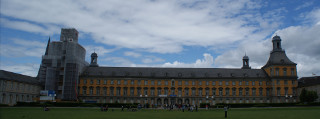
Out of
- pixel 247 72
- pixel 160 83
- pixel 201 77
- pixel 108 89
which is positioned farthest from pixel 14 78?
pixel 247 72

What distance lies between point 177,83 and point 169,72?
15.3 ft

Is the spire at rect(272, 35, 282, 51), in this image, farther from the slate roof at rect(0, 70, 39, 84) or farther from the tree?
the slate roof at rect(0, 70, 39, 84)

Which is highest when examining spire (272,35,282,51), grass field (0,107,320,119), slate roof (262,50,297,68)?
spire (272,35,282,51)

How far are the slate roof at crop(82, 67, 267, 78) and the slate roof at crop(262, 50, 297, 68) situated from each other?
5015mm

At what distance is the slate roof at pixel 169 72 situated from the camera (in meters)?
85.4

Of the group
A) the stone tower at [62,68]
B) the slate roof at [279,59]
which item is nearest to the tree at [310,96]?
the slate roof at [279,59]

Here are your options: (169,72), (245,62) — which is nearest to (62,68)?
(169,72)

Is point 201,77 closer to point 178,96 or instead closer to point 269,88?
point 178,96

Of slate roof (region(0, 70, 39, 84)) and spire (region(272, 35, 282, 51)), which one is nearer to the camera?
slate roof (region(0, 70, 39, 84))

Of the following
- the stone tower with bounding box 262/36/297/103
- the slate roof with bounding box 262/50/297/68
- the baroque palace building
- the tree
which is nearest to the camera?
the tree

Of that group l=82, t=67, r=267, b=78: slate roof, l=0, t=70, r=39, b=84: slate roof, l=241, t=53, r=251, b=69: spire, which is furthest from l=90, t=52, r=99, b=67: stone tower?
l=241, t=53, r=251, b=69: spire

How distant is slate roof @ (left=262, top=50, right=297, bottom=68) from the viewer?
83125mm

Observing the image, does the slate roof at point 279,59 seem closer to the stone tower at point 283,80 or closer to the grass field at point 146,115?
the stone tower at point 283,80

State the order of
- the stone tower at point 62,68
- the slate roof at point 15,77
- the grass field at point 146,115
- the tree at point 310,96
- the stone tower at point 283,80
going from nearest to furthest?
the grass field at point 146,115 → the slate roof at point 15,77 → the tree at point 310,96 → the stone tower at point 62,68 → the stone tower at point 283,80
